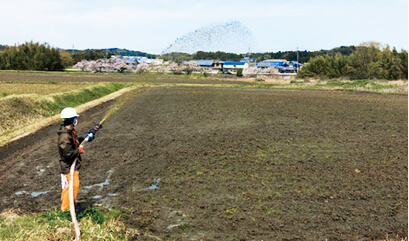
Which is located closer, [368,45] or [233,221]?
[233,221]

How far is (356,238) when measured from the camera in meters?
6.06

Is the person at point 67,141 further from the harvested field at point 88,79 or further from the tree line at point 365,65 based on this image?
the tree line at point 365,65

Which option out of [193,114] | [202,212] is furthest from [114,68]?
[202,212]

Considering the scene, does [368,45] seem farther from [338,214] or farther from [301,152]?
[338,214]

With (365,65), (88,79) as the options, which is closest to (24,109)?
(88,79)

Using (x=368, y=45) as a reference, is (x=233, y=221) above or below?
below

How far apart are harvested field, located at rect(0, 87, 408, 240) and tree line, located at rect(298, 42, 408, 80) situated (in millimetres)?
51427

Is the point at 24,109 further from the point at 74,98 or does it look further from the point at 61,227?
the point at 61,227

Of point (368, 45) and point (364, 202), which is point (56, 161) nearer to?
point (364, 202)

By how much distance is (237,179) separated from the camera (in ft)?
29.6

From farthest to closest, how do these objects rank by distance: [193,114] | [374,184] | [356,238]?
1. [193,114]
2. [374,184]
3. [356,238]

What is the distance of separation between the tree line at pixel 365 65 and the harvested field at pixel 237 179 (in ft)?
169

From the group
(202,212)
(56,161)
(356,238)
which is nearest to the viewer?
(356,238)

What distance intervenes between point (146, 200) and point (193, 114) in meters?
13.1
